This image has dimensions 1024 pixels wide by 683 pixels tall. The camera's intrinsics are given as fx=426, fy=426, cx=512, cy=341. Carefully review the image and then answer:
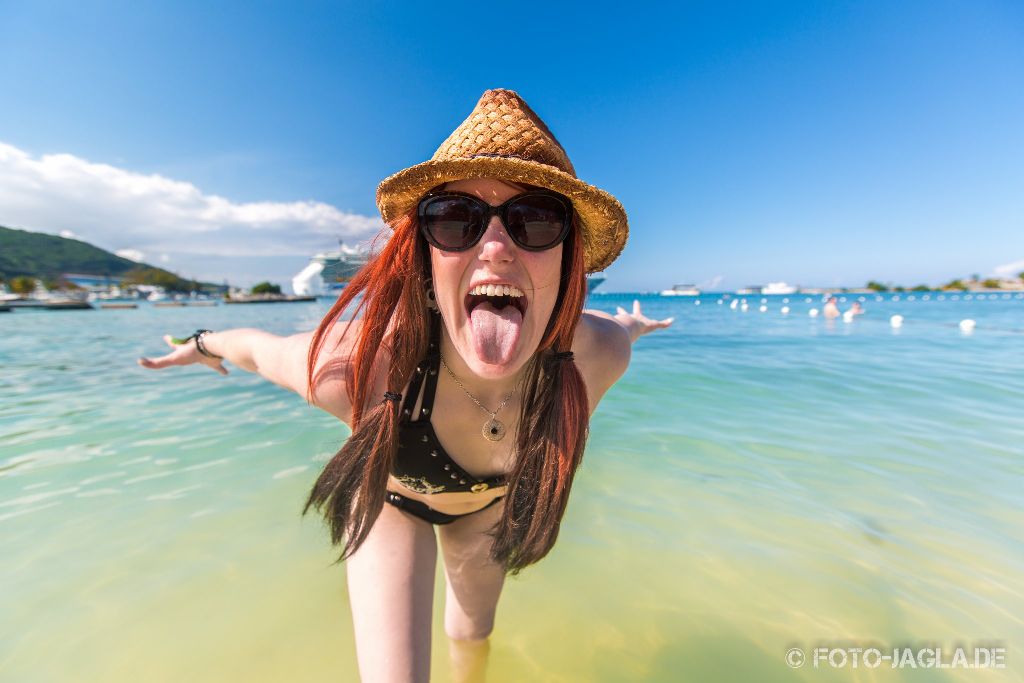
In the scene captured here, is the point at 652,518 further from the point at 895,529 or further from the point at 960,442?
the point at 960,442

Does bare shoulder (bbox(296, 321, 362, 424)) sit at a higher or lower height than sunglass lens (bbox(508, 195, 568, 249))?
lower

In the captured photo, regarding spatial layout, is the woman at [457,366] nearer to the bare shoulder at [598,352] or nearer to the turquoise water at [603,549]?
the bare shoulder at [598,352]

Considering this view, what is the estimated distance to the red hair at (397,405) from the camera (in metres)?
1.72

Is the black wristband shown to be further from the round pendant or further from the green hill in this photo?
the green hill

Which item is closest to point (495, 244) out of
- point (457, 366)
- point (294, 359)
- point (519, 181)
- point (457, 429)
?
point (519, 181)

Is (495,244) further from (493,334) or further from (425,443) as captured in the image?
(425,443)

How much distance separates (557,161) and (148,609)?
3.42 meters

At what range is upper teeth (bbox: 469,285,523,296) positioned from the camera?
60.1 inches

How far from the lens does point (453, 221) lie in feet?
5.11

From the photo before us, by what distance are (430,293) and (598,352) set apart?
0.96m

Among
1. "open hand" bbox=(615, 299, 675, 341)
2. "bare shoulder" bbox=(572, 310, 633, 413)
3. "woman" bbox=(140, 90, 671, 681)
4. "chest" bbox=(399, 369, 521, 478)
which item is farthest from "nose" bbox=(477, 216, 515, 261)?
"open hand" bbox=(615, 299, 675, 341)

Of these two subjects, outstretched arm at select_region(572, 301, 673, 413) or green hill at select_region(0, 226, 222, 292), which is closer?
outstretched arm at select_region(572, 301, 673, 413)

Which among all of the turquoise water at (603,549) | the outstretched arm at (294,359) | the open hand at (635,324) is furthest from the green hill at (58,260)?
the open hand at (635,324)

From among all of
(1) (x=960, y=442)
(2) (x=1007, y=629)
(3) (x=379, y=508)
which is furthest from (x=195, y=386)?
(1) (x=960, y=442)
